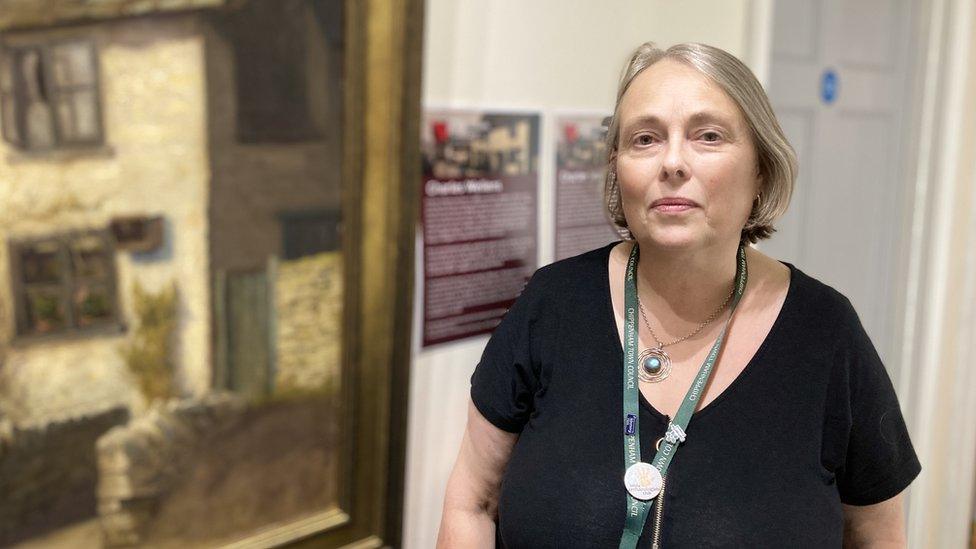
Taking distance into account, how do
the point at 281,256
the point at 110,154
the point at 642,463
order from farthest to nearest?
the point at 281,256 → the point at 110,154 → the point at 642,463

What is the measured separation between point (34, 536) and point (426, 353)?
735 millimetres

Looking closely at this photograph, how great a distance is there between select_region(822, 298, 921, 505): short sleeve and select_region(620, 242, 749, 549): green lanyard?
149 mm

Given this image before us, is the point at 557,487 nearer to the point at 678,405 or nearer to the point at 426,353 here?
the point at 678,405

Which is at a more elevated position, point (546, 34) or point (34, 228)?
point (546, 34)

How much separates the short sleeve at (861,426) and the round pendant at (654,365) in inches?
8.1

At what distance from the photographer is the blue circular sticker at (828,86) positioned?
2.85m

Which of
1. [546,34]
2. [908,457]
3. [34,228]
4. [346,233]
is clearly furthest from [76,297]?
[908,457]

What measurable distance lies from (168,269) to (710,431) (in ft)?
2.57

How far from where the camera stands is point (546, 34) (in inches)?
71.1

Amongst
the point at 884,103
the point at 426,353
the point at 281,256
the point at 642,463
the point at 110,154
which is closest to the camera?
the point at 642,463

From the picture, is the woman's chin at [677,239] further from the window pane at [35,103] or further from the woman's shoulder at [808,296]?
the window pane at [35,103]

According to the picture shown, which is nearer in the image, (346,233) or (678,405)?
(678,405)

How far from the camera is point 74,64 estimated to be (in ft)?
3.84

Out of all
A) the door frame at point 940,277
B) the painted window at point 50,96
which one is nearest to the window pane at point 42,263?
the painted window at point 50,96
